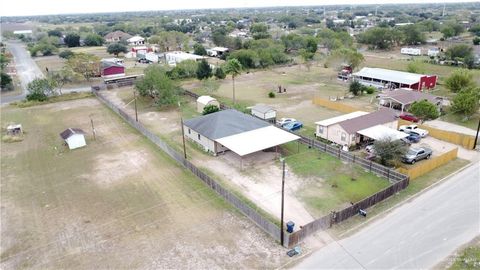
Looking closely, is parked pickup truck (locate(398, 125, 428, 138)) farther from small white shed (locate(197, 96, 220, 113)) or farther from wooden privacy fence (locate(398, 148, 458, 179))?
small white shed (locate(197, 96, 220, 113))

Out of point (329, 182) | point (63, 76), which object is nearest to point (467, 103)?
point (329, 182)

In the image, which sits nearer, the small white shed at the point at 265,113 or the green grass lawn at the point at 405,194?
the green grass lawn at the point at 405,194

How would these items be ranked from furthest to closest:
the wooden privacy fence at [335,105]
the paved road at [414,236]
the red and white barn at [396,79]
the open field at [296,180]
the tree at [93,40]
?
the tree at [93,40]
the red and white barn at [396,79]
the wooden privacy fence at [335,105]
the open field at [296,180]
the paved road at [414,236]

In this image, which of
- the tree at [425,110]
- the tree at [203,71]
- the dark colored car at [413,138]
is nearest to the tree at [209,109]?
the tree at [203,71]

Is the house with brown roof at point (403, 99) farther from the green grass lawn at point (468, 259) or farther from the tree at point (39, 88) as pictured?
the tree at point (39, 88)

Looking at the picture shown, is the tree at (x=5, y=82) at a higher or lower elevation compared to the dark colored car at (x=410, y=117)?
higher

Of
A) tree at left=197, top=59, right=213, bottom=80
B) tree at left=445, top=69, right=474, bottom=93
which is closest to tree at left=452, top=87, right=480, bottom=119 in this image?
tree at left=445, top=69, right=474, bottom=93
